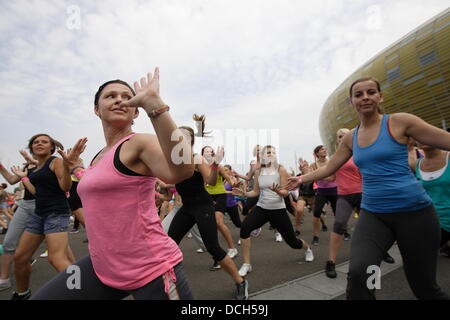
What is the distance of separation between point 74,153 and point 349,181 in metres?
4.10

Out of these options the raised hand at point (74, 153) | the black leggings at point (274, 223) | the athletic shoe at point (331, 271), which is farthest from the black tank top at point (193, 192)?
the athletic shoe at point (331, 271)

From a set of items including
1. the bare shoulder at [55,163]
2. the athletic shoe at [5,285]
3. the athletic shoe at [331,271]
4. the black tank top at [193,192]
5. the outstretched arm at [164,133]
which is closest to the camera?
the outstretched arm at [164,133]

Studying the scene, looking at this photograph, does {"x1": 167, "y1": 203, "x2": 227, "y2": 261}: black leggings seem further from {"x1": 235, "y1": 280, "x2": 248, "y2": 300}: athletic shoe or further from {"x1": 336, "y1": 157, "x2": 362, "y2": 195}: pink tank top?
{"x1": 336, "y1": 157, "x2": 362, "y2": 195}: pink tank top

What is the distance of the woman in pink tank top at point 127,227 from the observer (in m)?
1.28

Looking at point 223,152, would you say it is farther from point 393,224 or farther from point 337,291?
point 337,291

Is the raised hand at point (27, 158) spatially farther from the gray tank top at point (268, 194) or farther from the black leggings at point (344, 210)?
the black leggings at point (344, 210)

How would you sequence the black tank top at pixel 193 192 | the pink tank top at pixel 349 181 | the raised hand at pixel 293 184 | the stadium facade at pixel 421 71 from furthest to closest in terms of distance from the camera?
the stadium facade at pixel 421 71
the pink tank top at pixel 349 181
the black tank top at pixel 193 192
the raised hand at pixel 293 184

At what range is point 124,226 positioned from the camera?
135 cm

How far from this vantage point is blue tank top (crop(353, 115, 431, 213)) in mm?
1967

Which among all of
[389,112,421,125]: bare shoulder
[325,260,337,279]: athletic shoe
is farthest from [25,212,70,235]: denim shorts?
[389,112,421,125]: bare shoulder

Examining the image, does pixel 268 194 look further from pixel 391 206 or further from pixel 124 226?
pixel 124 226

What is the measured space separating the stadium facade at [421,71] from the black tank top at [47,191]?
128 feet

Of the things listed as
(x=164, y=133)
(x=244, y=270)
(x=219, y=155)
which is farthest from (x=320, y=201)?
(x=164, y=133)
